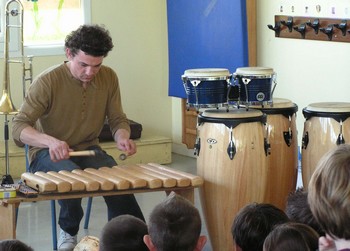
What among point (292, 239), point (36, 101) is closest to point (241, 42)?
point (36, 101)

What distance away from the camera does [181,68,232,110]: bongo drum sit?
4453 mm

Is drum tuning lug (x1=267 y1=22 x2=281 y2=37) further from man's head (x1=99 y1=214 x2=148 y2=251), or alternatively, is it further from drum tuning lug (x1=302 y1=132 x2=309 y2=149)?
man's head (x1=99 y1=214 x2=148 y2=251)

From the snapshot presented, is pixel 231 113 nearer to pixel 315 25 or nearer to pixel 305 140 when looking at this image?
pixel 305 140

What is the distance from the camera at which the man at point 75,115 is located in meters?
4.31

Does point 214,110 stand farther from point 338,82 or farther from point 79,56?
point 338,82

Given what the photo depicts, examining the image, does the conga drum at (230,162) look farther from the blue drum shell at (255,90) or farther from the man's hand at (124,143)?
the man's hand at (124,143)

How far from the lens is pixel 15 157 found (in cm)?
639

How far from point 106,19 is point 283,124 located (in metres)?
2.95

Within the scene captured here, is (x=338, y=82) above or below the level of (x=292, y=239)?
above

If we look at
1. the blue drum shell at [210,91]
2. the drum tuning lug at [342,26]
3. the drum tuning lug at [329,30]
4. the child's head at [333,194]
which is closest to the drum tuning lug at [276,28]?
the drum tuning lug at [329,30]

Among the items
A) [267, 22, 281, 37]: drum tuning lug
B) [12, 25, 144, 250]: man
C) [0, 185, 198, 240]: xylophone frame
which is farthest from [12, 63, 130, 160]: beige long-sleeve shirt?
[267, 22, 281, 37]: drum tuning lug

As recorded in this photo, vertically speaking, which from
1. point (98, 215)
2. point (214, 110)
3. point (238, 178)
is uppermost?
point (214, 110)

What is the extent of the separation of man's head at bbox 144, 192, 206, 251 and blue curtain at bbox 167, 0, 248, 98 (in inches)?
142

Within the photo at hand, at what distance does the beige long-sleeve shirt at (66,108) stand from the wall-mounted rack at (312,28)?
1.74 metres
